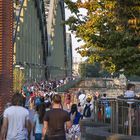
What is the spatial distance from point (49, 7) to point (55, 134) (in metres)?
111

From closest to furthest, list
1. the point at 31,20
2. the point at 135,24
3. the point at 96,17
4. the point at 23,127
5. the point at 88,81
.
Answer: the point at 23,127
the point at 135,24
the point at 96,17
the point at 31,20
the point at 88,81

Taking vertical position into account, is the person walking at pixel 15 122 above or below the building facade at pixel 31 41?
below

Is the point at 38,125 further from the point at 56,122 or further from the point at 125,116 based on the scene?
the point at 125,116

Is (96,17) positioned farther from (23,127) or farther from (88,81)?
(88,81)

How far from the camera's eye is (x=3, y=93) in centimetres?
1841

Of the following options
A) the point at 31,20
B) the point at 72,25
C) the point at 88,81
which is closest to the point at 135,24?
the point at 72,25

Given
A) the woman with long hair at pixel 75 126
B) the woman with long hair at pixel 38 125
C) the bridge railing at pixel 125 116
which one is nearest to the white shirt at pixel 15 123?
the woman with long hair at pixel 38 125

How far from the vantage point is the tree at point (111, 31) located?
18203 millimetres

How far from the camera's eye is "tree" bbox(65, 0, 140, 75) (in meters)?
18.2

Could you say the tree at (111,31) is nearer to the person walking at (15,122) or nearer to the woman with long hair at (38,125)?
the woman with long hair at (38,125)

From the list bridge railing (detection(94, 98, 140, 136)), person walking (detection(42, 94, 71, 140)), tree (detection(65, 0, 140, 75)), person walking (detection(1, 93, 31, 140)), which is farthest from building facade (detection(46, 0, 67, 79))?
person walking (detection(1, 93, 31, 140))

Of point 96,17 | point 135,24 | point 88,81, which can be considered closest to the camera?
point 135,24

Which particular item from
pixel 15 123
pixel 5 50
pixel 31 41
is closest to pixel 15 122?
pixel 15 123

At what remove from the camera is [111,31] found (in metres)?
19.1
